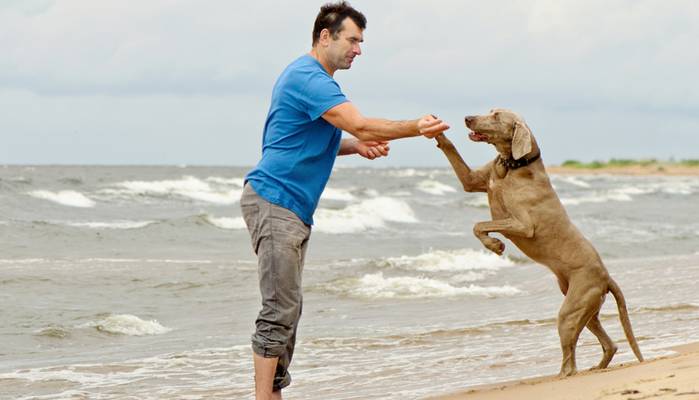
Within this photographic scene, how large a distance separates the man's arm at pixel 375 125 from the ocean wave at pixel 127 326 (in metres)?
5.22

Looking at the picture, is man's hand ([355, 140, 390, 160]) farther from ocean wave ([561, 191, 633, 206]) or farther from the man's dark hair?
ocean wave ([561, 191, 633, 206])

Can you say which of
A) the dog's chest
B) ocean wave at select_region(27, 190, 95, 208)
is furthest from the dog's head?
ocean wave at select_region(27, 190, 95, 208)

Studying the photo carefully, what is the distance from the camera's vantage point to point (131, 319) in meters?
9.91

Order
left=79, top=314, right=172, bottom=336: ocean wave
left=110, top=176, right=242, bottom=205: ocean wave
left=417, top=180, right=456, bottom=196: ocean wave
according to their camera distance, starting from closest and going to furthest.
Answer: left=79, top=314, right=172, bottom=336: ocean wave
left=110, top=176, right=242, bottom=205: ocean wave
left=417, top=180, right=456, bottom=196: ocean wave

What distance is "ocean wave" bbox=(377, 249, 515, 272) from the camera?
1547 centimetres

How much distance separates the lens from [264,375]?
528 centimetres

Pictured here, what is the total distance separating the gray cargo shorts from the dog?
1420mm

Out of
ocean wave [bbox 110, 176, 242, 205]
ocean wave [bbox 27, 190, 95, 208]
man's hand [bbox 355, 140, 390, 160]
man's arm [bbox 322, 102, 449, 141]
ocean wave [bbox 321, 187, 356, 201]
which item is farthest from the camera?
ocean wave [bbox 321, 187, 356, 201]

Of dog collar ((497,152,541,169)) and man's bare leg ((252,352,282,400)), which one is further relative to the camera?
dog collar ((497,152,541,169))

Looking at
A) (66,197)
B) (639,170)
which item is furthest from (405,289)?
(639,170)

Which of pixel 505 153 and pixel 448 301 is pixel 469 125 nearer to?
pixel 505 153

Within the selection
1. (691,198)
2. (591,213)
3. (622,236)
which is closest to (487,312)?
(622,236)

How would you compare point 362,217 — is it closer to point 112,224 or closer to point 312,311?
point 112,224

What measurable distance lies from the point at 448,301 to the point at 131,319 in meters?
3.74
